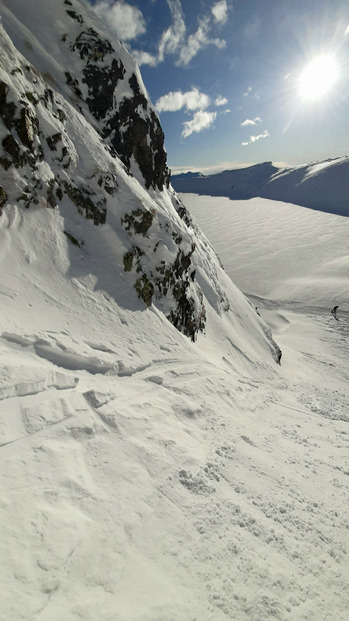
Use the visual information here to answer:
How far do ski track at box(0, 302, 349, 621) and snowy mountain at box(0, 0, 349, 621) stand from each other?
0.02 metres

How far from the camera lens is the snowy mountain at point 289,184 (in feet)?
314

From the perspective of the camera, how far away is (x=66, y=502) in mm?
3379

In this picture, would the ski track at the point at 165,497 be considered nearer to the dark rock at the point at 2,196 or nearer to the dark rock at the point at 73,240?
→ the dark rock at the point at 73,240

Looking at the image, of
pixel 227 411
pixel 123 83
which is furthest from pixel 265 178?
pixel 227 411

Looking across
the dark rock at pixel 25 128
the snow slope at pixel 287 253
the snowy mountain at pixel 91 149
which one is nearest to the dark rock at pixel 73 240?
the snowy mountain at pixel 91 149

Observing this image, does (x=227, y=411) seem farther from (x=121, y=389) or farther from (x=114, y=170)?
(x=114, y=170)

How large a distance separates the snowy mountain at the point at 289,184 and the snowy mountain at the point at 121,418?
8394 centimetres

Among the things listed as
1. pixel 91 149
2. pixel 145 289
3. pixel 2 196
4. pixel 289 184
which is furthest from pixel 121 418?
pixel 289 184

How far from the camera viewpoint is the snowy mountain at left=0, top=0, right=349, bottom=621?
305cm

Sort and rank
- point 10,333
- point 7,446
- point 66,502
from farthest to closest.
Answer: point 10,333 → point 7,446 → point 66,502

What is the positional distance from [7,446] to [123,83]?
1867cm

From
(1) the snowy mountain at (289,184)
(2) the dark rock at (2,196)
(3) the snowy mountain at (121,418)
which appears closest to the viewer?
(3) the snowy mountain at (121,418)

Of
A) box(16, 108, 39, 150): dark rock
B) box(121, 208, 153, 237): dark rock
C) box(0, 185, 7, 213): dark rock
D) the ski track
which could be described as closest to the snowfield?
the ski track

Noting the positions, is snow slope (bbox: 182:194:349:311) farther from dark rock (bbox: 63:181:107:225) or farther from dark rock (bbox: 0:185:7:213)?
dark rock (bbox: 0:185:7:213)
